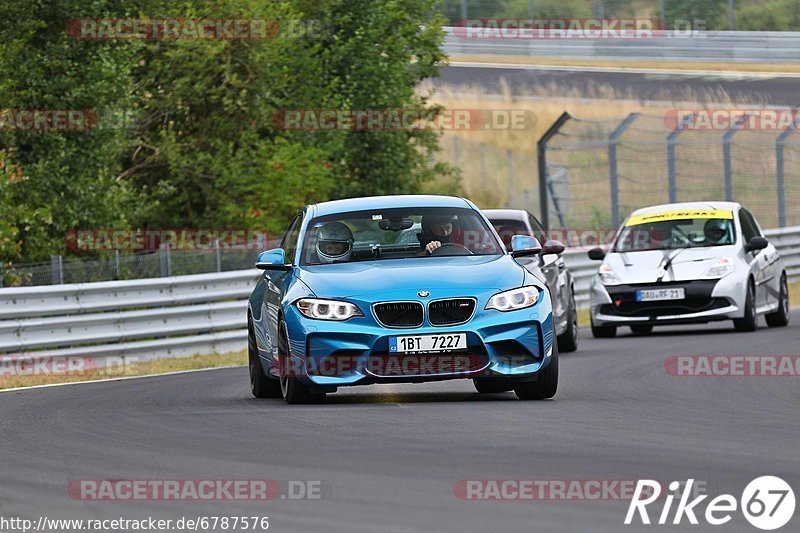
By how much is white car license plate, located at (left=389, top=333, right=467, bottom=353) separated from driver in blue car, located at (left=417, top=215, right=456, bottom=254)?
4.16 ft

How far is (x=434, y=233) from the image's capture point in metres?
12.6

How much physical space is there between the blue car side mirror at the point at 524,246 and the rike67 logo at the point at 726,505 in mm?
5079

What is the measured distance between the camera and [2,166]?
1029 inches

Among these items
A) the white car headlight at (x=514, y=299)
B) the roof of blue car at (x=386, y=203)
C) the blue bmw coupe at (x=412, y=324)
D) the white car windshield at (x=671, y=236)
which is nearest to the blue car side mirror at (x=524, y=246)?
the blue bmw coupe at (x=412, y=324)

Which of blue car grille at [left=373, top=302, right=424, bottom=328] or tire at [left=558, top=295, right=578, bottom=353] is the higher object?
blue car grille at [left=373, top=302, right=424, bottom=328]

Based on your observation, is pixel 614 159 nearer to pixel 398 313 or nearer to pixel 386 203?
pixel 386 203

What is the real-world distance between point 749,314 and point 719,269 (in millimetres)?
611

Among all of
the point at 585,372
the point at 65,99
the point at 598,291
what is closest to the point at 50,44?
the point at 65,99

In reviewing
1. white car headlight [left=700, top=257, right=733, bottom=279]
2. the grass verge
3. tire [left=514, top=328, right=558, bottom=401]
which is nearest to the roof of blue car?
tire [left=514, top=328, right=558, bottom=401]

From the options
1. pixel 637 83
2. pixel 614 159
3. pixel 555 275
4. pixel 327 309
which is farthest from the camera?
pixel 637 83

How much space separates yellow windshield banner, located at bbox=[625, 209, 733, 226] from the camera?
20844mm

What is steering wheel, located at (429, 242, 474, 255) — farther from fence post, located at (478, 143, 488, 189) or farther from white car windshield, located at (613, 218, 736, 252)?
fence post, located at (478, 143, 488, 189)

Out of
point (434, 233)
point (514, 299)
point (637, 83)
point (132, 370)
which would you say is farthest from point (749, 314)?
point (637, 83)

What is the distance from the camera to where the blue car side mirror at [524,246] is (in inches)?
492
